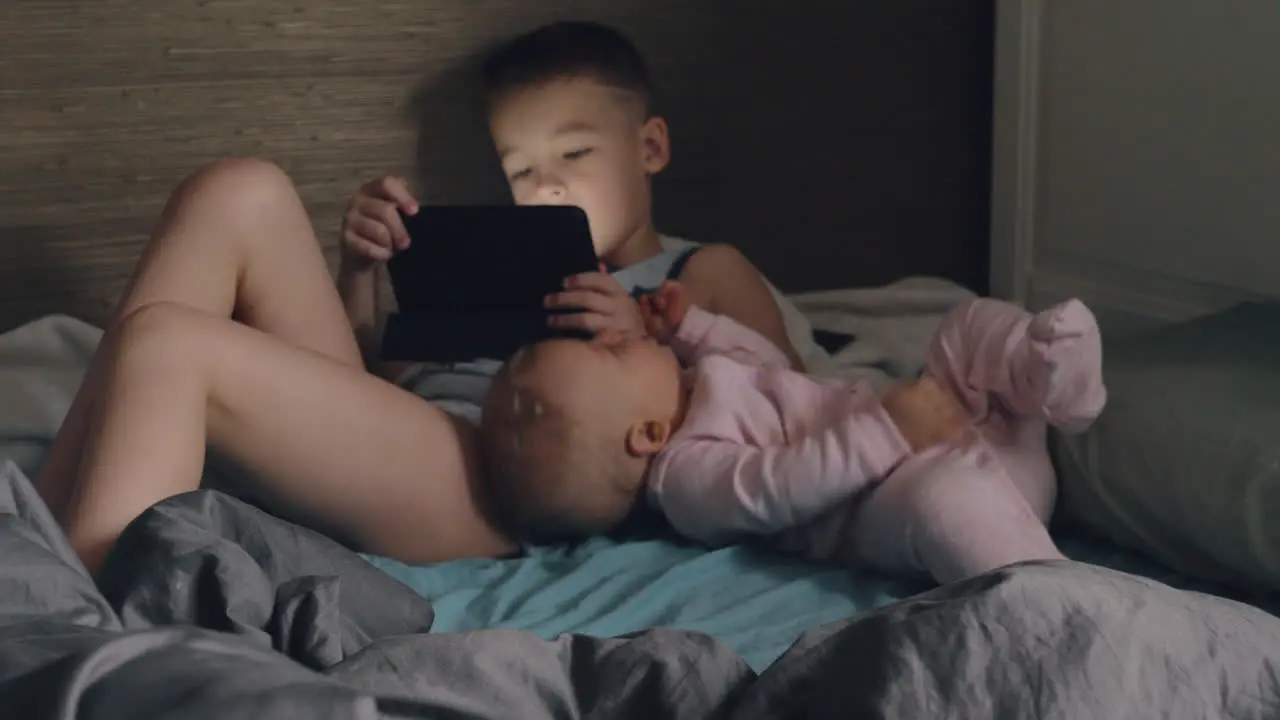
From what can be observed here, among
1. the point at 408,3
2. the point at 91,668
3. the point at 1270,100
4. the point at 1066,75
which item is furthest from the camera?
the point at 1066,75

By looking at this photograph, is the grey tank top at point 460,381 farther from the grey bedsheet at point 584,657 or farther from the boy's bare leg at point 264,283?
the grey bedsheet at point 584,657

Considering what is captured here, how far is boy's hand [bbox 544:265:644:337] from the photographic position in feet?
3.58

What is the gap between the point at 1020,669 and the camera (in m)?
0.56

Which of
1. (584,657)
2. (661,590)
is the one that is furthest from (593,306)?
(584,657)

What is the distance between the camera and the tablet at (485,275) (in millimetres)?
1103

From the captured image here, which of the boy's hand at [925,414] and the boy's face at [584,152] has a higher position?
the boy's face at [584,152]

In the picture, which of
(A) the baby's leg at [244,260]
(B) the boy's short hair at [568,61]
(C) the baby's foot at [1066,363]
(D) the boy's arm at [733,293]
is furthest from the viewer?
(B) the boy's short hair at [568,61]

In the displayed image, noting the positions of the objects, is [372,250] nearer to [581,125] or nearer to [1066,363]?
[581,125]

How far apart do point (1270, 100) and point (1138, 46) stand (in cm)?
19

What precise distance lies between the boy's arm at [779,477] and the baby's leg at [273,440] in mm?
165

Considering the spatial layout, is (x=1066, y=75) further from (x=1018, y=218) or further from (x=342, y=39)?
(x=342, y=39)

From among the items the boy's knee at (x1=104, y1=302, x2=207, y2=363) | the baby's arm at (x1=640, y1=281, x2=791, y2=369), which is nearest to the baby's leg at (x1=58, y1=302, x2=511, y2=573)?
the boy's knee at (x1=104, y1=302, x2=207, y2=363)

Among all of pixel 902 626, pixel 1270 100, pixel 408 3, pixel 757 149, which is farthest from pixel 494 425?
pixel 1270 100

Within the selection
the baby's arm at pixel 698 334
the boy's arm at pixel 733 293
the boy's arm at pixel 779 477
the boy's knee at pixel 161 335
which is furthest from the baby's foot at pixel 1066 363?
the boy's knee at pixel 161 335
